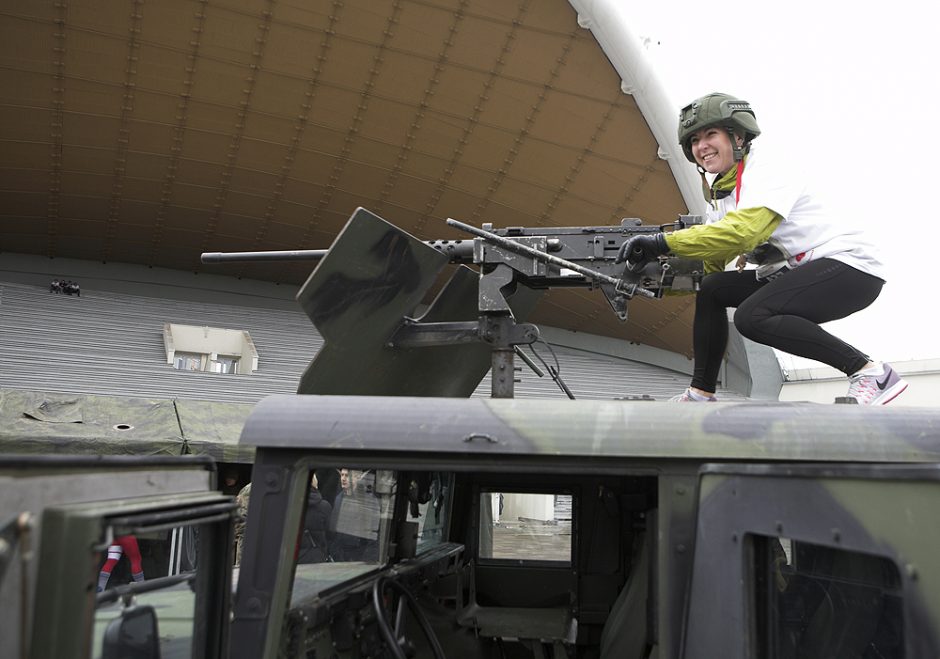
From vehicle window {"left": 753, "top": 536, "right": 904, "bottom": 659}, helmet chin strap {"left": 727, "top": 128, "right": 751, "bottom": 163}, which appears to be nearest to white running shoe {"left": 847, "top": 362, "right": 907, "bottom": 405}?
helmet chin strap {"left": 727, "top": 128, "right": 751, "bottom": 163}

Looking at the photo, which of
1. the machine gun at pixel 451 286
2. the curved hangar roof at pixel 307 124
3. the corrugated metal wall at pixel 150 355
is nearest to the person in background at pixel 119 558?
the machine gun at pixel 451 286

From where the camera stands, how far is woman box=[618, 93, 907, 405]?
10.0 feet

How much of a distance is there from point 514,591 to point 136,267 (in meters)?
23.4

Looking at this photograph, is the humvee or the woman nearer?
the humvee

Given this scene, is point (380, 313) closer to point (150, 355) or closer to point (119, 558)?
point (119, 558)

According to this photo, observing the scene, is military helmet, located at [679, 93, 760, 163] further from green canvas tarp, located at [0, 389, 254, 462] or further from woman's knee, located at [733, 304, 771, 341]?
green canvas tarp, located at [0, 389, 254, 462]

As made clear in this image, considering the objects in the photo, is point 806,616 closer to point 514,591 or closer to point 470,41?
point 514,591

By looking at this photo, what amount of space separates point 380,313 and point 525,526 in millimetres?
1234

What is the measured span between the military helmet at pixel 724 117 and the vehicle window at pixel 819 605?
5.89ft

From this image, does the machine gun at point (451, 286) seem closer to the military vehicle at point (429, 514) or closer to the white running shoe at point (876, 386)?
the military vehicle at point (429, 514)

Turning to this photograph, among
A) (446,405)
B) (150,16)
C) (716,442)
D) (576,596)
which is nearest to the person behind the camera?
(716,442)

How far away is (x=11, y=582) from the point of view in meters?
1.43

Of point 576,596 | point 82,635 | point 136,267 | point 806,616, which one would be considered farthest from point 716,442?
point 136,267

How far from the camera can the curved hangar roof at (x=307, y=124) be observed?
18672mm
